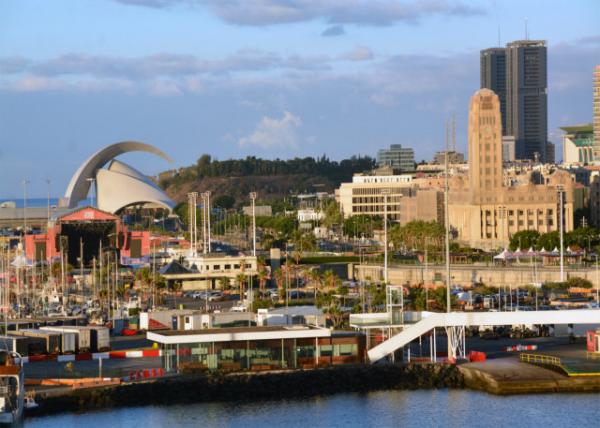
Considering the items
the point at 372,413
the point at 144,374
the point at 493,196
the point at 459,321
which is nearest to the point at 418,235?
the point at 493,196

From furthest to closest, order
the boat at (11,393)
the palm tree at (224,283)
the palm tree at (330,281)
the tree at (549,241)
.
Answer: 1. the tree at (549,241)
2. the palm tree at (224,283)
3. the palm tree at (330,281)
4. the boat at (11,393)

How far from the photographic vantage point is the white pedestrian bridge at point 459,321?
49.2 metres

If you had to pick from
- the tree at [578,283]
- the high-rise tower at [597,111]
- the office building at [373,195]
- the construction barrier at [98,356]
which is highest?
the high-rise tower at [597,111]

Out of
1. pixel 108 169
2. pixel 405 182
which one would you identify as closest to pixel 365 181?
pixel 405 182

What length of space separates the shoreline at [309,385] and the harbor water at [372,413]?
1.81ft

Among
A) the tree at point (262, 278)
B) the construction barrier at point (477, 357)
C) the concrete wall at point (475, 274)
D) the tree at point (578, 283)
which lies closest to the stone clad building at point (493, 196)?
the concrete wall at point (475, 274)

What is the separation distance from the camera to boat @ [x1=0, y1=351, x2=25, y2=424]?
41469 millimetres

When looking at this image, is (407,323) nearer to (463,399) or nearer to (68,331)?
(463,399)

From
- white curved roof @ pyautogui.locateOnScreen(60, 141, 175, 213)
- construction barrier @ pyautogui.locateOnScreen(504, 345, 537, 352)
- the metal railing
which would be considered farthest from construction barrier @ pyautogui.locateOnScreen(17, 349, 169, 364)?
white curved roof @ pyautogui.locateOnScreen(60, 141, 175, 213)

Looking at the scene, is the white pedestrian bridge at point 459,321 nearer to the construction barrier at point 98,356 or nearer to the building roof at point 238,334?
the building roof at point 238,334

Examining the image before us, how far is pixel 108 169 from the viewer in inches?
5640

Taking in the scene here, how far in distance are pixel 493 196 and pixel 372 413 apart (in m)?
77.1

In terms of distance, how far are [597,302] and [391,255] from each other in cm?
3534

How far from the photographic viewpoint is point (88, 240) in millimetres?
112438
